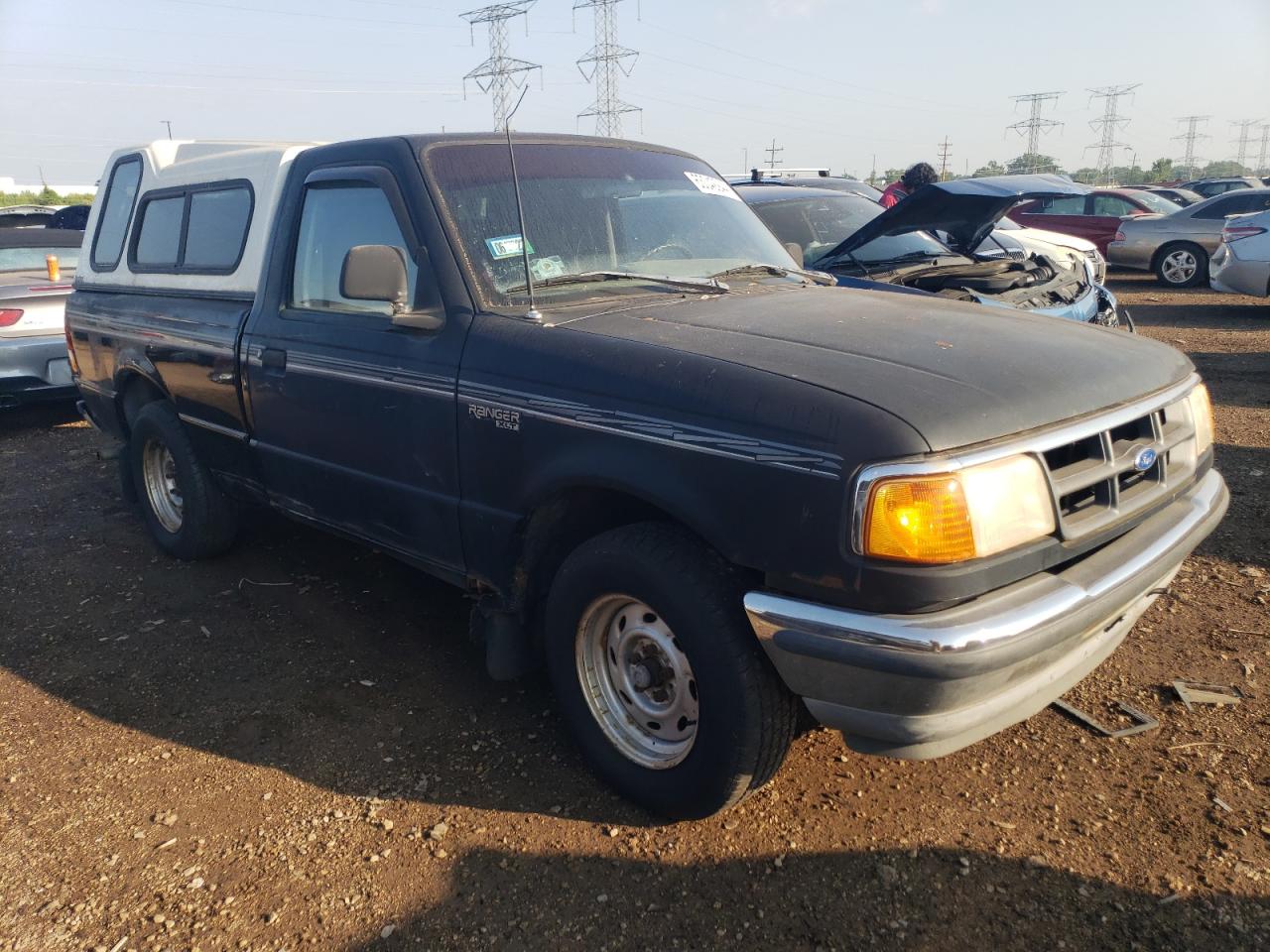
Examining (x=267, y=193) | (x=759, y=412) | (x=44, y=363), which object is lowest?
(x=44, y=363)

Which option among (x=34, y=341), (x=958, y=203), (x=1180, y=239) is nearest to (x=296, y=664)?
(x=958, y=203)

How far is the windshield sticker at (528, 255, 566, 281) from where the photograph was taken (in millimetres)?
3180

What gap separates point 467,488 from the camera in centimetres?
305

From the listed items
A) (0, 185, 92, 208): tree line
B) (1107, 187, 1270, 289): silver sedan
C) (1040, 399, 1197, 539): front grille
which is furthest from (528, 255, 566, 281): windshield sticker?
(0, 185, 92, 208): tree line

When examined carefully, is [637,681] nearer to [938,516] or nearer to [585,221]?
[938,516]

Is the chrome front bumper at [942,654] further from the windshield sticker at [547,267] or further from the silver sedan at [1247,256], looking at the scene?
the silver sedan at [1247,256]

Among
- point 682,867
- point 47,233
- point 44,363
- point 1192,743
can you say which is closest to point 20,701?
point 682,867

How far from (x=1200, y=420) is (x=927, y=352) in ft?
3.63

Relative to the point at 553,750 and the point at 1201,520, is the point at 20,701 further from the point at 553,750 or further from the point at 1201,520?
the point at 1201,520

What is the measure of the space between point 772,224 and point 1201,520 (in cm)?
533

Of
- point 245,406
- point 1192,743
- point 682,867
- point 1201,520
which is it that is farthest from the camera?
point 245,406

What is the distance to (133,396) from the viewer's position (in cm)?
512

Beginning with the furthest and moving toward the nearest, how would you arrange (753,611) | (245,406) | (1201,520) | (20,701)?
(245,406) → (20,701) → (1201,520) → (753,611)

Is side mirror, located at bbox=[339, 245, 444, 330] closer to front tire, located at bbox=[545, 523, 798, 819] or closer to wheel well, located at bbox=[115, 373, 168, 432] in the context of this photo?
front tire, located at bbox=[545, 523, 798, 819]
